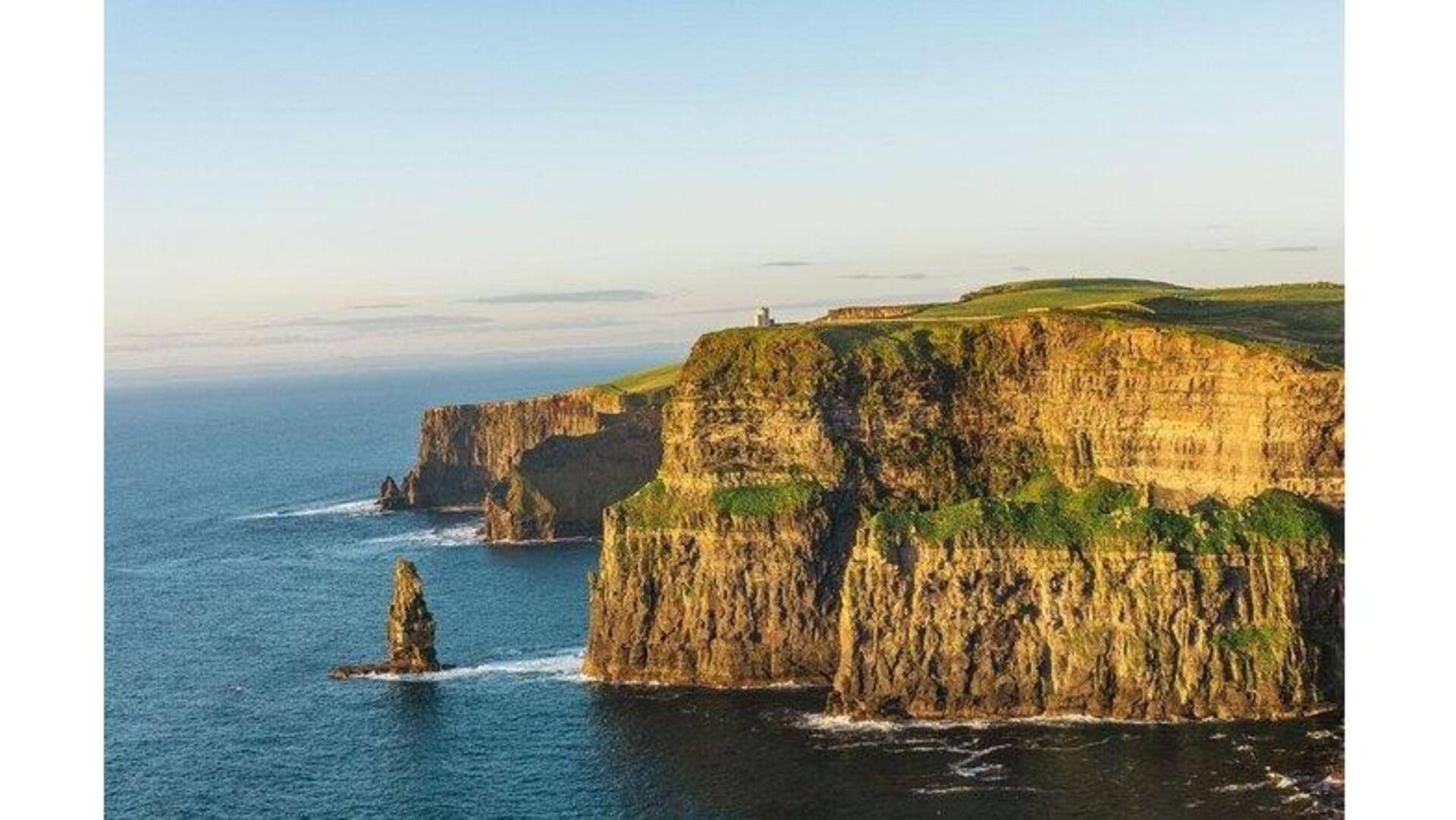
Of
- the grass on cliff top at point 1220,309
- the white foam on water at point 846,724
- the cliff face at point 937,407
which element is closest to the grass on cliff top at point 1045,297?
the grass on cliff top at point 1220,309

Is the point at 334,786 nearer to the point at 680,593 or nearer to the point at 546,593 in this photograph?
the point at 680,593

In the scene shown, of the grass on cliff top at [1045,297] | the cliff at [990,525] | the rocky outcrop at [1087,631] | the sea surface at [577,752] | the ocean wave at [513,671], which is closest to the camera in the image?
the sea surface at [577,752]

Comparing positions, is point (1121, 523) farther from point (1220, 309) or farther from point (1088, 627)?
point (1220, 309)

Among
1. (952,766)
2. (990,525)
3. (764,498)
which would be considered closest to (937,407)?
(764,498)

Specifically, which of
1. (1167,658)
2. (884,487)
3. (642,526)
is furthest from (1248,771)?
(642,526)

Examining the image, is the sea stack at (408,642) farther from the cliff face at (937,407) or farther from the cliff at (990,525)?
the cliff face at (937,407)

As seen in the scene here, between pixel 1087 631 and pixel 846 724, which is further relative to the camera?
pixel 1087 631
